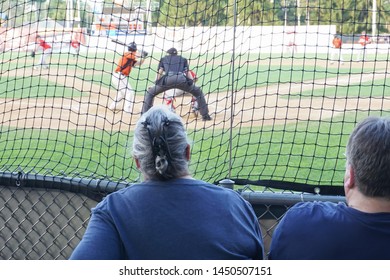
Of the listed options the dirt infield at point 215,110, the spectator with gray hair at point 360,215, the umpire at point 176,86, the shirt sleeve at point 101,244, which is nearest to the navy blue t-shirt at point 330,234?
the spectator with gray hair at point 360,215

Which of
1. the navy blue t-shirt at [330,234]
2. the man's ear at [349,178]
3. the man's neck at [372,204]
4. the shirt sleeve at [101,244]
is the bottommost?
the shirt sleeve at [101,244]

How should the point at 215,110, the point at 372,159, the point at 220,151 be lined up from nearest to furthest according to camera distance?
the point at 372,159 < the point at 220,151 < the point at 215,110

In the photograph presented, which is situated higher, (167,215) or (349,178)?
(349,178)

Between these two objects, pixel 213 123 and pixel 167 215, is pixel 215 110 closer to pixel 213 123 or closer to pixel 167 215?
pixel 213 123

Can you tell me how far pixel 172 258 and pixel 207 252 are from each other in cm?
13

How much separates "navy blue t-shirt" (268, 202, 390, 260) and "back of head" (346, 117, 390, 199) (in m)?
0.10

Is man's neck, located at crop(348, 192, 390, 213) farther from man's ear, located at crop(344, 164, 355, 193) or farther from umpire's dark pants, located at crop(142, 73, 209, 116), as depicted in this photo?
umpire's dark pants, located at crop(142, 73, 209, 116)

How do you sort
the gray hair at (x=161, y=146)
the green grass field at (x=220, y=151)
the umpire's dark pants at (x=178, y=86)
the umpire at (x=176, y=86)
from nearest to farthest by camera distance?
the gray hair at (x=161, y=146), the green grass field at (x=220, y=151), the umpire at (x=176, y=86), the umpire's dark pants at (x=178, y=86)

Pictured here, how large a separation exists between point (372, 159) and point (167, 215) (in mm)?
747

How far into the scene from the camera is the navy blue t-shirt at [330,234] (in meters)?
2.21

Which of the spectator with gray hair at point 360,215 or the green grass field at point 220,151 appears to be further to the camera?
the green grass field at point 220,151

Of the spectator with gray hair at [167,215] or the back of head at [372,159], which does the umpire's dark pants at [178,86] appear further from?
the back of head at [372,159]

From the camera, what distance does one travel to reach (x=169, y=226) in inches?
91.4

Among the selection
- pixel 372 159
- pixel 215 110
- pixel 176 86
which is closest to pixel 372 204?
pixel 372 159
